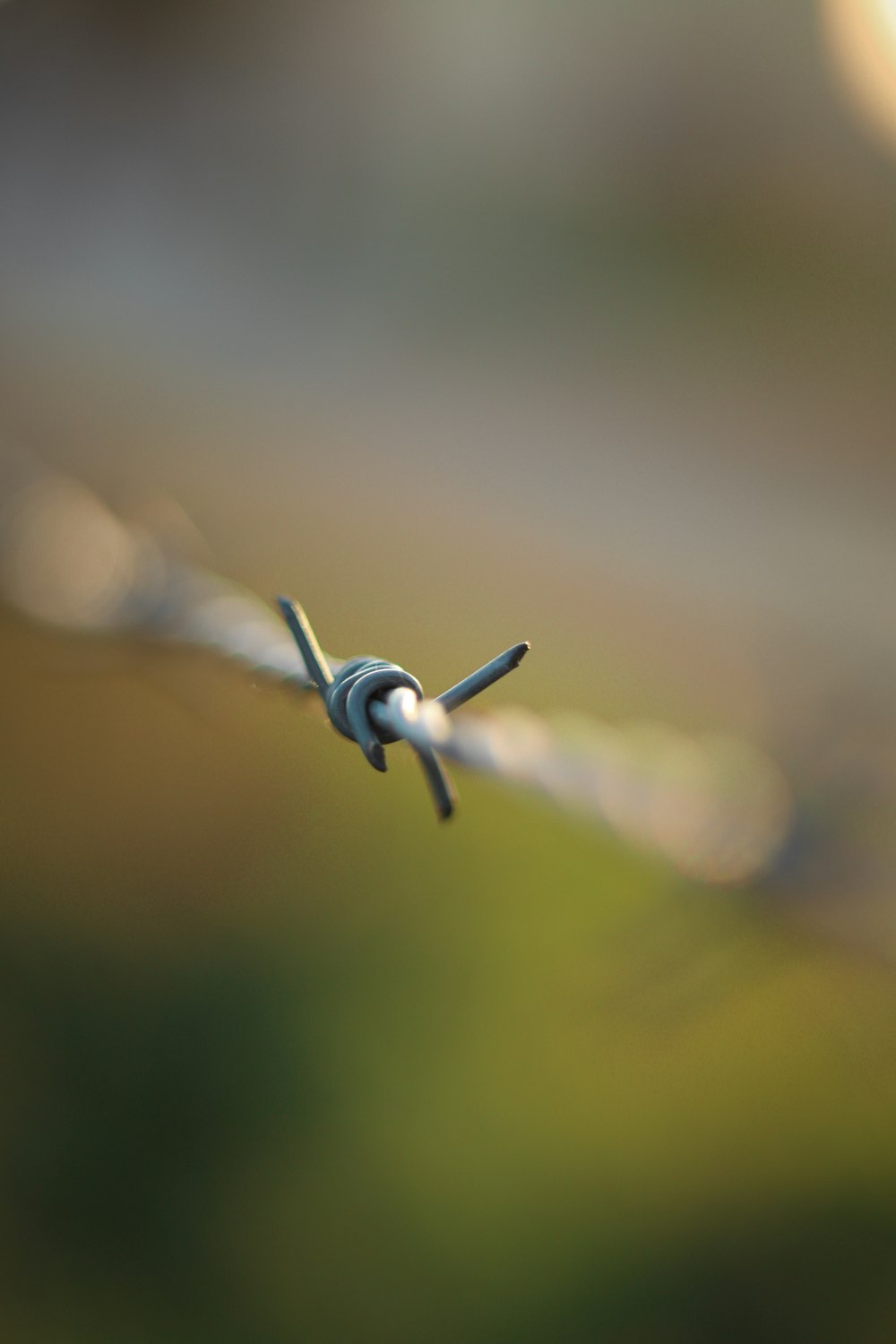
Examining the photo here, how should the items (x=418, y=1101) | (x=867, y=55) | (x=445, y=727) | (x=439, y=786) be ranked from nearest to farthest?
1. (x=439, y=786)
2. (x=445, y=727)
3. (x=418, y=1101)
4. (x=867, y=55)

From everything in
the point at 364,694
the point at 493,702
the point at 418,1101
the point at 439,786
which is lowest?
the point at 439,786

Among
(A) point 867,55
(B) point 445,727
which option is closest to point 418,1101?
(B) point 445,727

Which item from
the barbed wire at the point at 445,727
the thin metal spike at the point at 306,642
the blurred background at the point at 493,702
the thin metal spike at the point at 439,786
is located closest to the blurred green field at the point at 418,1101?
the blurred background at the point at 493,702

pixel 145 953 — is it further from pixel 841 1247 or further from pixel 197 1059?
pixel 841 1247

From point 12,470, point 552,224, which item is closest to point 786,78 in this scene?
point 552,224

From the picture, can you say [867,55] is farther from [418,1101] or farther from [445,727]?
[445,727]

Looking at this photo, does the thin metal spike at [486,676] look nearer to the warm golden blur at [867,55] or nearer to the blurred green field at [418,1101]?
the blurred green field at [418,1101]
